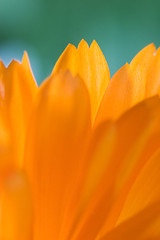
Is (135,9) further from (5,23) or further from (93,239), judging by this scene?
(93,239)

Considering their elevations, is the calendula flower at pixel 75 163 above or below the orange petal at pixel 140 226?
above

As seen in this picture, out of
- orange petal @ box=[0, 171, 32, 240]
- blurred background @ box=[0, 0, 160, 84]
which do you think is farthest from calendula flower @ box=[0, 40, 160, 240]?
blurred background @ box=[0, 0, 160, 84]

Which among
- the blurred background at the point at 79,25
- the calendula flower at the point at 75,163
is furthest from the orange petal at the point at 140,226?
the blurred background at the point at 79,25

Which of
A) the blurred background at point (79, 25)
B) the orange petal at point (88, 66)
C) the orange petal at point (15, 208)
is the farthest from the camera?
the blurred background at point (79, 25)

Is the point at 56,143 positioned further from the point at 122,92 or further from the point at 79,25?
the point at 79,25

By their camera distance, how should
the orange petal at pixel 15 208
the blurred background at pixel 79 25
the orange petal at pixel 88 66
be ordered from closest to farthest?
the orange petal at pixel 15 208, the orange petal at pixel 88 66, the blurred background at pixel 79 25

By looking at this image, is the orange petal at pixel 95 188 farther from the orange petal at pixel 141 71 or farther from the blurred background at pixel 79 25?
the blurred background at pixel 79 25

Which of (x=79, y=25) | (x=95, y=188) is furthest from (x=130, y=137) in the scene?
(x=79, y=25)
